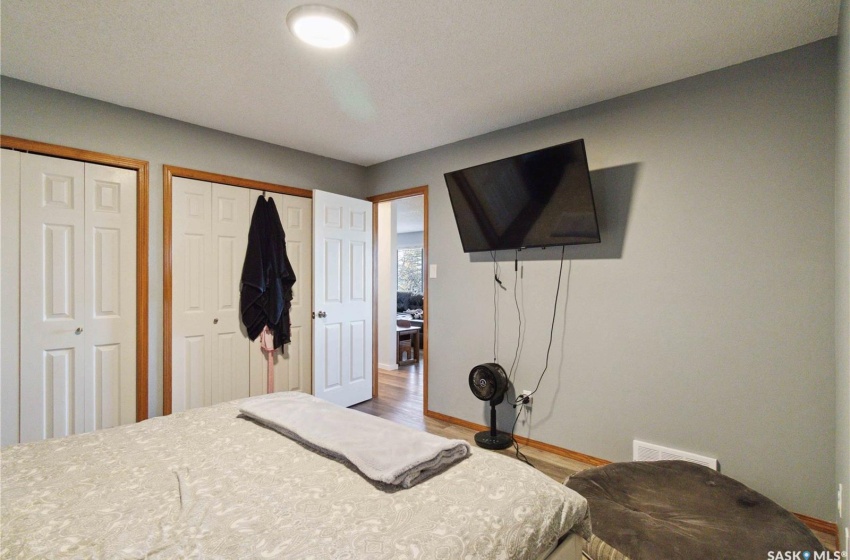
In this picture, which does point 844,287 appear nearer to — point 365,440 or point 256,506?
point 365,440

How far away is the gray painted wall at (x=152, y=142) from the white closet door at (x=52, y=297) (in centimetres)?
21

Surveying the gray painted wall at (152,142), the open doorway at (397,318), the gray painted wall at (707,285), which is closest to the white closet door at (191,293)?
the gray painted wall at (152,142)

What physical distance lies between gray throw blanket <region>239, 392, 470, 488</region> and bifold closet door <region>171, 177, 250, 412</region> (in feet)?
4.85

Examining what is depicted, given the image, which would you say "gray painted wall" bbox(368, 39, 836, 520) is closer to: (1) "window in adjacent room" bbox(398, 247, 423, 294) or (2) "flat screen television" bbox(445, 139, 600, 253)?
(2) "flat screen television" bbox(445, 139, 600, 253)

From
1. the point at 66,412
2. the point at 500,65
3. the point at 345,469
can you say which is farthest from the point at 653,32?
the point at 66,412

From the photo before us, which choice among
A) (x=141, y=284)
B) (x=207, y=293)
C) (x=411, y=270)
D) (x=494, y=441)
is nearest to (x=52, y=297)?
(x=141, y=284)

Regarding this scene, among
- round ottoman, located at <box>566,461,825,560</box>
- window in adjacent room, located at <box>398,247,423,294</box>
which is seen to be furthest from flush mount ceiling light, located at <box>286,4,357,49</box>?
window in adjacent room, located at <box>398,247,423,294</box>

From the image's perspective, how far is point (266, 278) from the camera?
3.31 metres

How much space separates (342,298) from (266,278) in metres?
0.78

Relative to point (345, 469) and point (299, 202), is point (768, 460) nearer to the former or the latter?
point (345, 469)

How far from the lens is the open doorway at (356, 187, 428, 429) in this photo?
3.76m

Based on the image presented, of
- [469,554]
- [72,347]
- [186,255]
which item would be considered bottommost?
[469,554]

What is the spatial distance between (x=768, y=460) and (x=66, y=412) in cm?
409

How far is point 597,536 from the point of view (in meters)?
1.55
